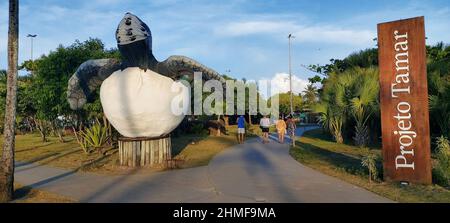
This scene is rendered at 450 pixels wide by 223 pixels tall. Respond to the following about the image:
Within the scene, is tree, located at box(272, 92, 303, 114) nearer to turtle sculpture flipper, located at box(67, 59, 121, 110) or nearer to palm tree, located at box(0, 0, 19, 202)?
turtle sculpture flipper, located at box(67, 59, 121, 110)

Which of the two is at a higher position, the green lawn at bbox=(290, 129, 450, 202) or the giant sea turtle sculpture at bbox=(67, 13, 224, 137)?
the giant sea turtle sculpture at bbox=(67, 13, 224, 137)

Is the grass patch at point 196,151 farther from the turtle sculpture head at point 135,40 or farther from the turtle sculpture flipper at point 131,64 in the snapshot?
the turtle sculpture head at point 135,40

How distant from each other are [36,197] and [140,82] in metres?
3.87

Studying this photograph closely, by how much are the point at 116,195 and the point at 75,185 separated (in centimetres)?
162

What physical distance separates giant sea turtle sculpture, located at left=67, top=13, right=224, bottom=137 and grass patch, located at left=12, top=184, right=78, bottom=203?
303 cm

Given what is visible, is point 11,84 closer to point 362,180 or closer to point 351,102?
point 362,180

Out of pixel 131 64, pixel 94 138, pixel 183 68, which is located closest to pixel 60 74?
pixel 94 138

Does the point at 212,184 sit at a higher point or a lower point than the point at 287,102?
lower

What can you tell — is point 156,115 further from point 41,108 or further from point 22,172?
point 41,108

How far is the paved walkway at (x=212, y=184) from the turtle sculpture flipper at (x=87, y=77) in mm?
2113

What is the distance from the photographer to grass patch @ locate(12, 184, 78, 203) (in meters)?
6.89

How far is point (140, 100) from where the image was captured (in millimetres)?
9922

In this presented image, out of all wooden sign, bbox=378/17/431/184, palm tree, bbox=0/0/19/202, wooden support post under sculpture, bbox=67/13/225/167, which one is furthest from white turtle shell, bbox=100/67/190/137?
wooden sign, bbox=378/17/431/184

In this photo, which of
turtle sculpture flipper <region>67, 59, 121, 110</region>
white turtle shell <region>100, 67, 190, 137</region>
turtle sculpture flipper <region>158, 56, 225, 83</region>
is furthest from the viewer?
turtle sculpture flipper <region>67, 59, 121, 110</region>
